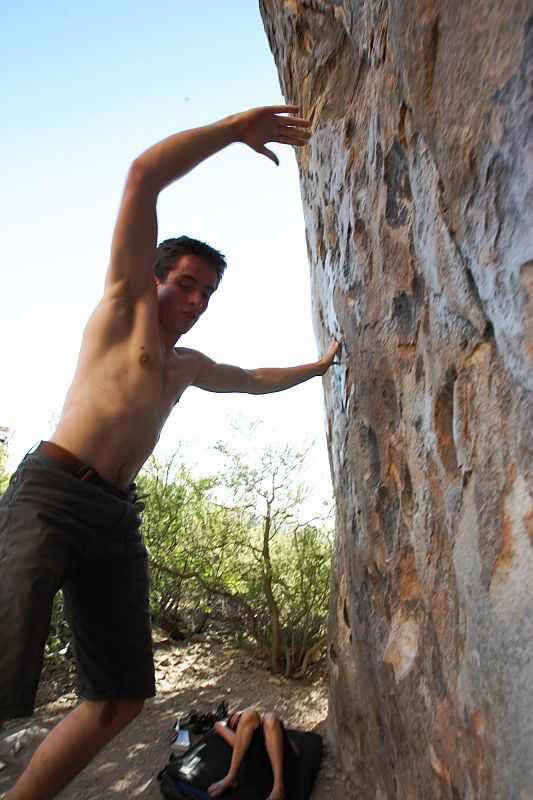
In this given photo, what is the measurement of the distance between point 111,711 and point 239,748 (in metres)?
2.44

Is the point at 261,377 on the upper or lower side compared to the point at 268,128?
lower

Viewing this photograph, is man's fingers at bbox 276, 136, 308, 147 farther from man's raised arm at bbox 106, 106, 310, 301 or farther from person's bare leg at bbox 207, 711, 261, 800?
person's bare leg at bbox 207, 711, 261, 800

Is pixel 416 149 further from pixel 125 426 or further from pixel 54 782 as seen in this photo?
pixel 54 782

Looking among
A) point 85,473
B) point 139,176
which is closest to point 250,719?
point 85,473

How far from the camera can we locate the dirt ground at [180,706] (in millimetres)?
4047

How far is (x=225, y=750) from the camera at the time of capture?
13.9ft

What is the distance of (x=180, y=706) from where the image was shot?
5.77m

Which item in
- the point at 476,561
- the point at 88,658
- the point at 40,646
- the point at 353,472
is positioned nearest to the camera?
the point at 476,561

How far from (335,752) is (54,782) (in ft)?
9.75

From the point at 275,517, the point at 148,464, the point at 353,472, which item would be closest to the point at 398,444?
the point at 353,472

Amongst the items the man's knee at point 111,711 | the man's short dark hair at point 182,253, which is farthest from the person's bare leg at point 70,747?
the man's short dark hair at point 182,253

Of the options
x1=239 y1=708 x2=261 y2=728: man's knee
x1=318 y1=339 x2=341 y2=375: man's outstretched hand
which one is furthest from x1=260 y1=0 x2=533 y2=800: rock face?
x1=239 y1=708 x2=261 y2=728: man's knee

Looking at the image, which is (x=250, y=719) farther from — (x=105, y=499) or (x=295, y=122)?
(x=295, y=122)

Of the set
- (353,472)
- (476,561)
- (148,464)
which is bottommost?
(476,561)
